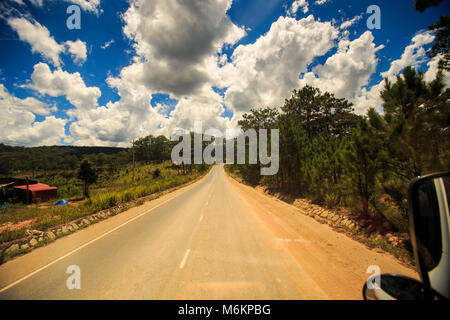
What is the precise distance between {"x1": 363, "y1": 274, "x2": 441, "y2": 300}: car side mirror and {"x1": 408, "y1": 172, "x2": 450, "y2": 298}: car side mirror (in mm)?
105

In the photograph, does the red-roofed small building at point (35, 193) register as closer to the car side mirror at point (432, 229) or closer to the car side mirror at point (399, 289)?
the car side mirror at point (399, 289)

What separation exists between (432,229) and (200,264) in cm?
456

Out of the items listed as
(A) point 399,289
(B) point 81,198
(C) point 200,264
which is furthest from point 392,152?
(B) point 81,198

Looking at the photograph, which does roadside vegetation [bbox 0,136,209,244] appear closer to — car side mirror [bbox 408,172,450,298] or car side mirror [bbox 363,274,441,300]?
car side mirror [bbox 363,274,441,300]

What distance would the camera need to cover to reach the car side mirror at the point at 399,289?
59.6 inches

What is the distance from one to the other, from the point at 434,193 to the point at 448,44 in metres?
12.0

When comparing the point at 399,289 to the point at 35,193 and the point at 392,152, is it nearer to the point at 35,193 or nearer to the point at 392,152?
the point at 392,152

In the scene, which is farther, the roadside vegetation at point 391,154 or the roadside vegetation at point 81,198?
the roadside vegetation at point 81,198

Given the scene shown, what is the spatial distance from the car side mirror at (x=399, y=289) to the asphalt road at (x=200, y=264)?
2180 mm

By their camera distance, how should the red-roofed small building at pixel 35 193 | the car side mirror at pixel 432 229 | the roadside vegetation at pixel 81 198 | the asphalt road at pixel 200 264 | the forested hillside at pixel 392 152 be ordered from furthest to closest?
the red-roofed small building at pixel 35 193, the roadside vegetation at pixel 81 198, the forested hillside at pixel 392 152, the asphalt road at pixel 200 264, the car side mirror at pixel 432 229

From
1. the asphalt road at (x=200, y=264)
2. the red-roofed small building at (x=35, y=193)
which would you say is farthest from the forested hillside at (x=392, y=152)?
the red-roofed small building at (x=35, y=193)

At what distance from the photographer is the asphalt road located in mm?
3592

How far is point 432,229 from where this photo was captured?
1.63 metres
